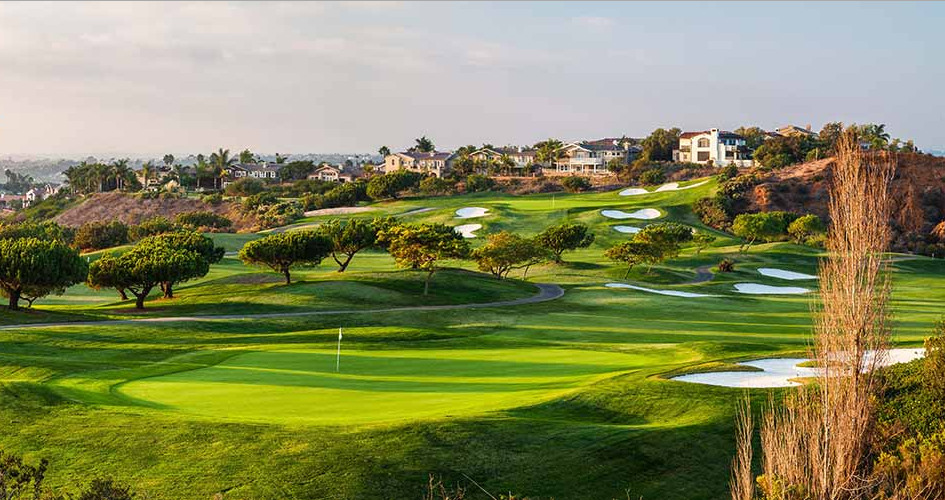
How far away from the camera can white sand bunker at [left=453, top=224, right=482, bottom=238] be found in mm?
114250

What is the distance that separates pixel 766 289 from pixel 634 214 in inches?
1738

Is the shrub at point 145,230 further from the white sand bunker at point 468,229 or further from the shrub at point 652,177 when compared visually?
the shrub at point 652,177

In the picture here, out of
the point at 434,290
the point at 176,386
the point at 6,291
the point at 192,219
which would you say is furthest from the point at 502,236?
Answer: the point at 192,219

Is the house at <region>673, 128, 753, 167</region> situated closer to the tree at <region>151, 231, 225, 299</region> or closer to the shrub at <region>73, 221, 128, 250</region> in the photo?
the shrub at <region>73, 221, 128, 250</region>

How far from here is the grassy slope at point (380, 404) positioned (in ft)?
67.5

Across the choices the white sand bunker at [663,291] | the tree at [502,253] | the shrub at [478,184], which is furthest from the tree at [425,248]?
the shrub at [478,184]

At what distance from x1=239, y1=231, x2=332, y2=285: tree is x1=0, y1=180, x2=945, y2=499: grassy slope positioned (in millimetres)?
14010

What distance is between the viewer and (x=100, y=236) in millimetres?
112188

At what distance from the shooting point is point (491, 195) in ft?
502

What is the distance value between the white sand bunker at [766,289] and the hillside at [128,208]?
96666mm

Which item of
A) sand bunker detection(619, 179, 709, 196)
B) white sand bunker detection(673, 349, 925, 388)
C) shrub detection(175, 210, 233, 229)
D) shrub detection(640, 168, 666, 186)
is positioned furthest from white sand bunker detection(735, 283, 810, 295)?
shrub detection(175, 210, 233, 229)

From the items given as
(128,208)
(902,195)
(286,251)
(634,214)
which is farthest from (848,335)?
(128,208)

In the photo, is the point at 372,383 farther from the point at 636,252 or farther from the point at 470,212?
the point at 470,212

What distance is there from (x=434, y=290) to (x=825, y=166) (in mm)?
89305
